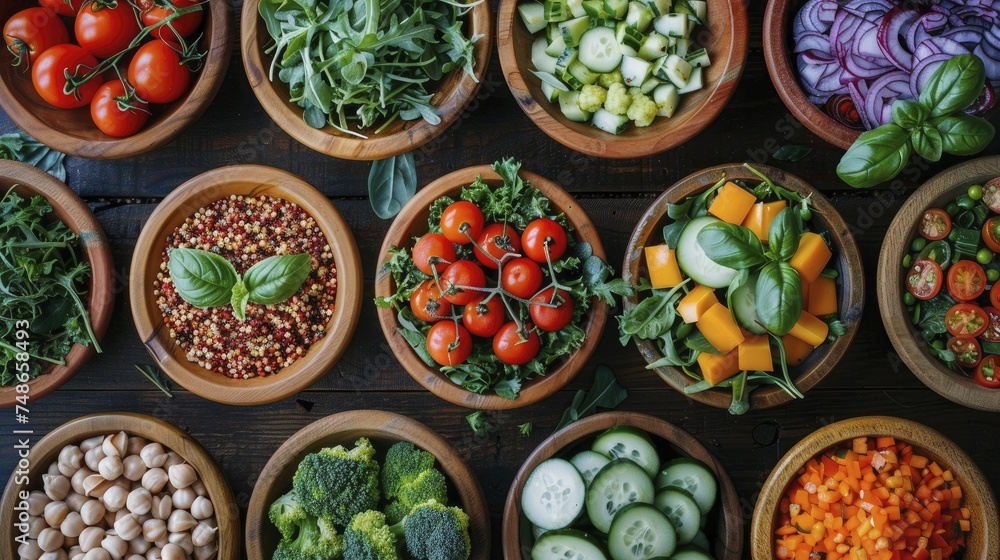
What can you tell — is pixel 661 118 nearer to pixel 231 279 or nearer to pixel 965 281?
pixel 965 281

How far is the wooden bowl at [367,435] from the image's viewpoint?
79.2 inches

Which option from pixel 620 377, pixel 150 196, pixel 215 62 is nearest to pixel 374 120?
pixel 215 62

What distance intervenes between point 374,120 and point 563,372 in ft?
2.96

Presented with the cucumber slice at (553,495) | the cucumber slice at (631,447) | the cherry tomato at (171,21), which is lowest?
the cucumber slice at (553,495)

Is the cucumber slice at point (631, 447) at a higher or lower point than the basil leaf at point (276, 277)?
lower

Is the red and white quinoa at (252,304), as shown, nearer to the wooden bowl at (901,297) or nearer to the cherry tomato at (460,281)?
the cherry tomato at (460,281)

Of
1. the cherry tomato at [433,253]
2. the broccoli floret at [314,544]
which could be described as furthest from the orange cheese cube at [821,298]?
the broccoli floret at [314,544]

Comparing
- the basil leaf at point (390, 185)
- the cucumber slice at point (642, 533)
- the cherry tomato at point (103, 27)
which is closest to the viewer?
the cucumber slice at point (642, 533)

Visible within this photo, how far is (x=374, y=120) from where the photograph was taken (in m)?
2.09

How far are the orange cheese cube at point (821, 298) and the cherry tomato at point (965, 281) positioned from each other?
0.32 m

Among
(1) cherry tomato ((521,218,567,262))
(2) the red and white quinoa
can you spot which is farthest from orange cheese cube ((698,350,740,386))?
(2) the red and white quinoa

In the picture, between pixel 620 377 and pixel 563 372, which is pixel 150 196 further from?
pixel 620 377

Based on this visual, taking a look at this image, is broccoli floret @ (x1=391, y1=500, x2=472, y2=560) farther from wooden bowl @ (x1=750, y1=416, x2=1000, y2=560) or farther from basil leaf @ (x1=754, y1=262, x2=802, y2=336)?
basil leaf @ (x1=754, y1=262, x2=802, y2=336)

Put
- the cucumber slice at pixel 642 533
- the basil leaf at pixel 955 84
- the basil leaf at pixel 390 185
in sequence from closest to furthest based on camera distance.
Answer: the basil leaf at pixel 955 84 → the cucumber slice at pixel 642 533 → the basil leaf at pixel 390 185
